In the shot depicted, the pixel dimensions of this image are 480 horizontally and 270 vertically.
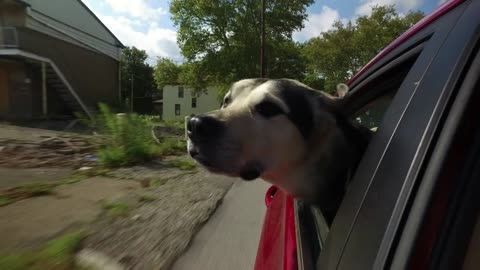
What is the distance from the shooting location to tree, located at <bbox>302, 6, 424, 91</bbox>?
109ft

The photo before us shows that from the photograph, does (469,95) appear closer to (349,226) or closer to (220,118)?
(349,226)

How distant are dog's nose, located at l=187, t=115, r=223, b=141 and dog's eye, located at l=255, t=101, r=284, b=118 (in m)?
0.24

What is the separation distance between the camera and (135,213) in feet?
19.5

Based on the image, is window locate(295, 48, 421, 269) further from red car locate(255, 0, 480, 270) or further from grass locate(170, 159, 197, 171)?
grass locate(170, 159, 197, 171)

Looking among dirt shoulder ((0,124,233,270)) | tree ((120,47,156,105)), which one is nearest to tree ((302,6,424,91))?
dirt shoulder ((0,124,233,270))

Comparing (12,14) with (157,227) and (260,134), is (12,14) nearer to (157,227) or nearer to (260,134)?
(157,227)

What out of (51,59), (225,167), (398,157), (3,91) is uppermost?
(398,157)

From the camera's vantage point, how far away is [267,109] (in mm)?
2125

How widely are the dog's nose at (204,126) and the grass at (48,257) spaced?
247 cm

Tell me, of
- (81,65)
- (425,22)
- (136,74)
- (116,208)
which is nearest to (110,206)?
(116,208)

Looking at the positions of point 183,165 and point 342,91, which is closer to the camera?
point 342,91

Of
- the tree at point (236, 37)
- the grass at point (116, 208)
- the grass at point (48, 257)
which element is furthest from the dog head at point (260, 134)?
the tree at point (236, 37)

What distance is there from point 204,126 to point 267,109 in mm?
335

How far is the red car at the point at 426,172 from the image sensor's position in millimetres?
830
